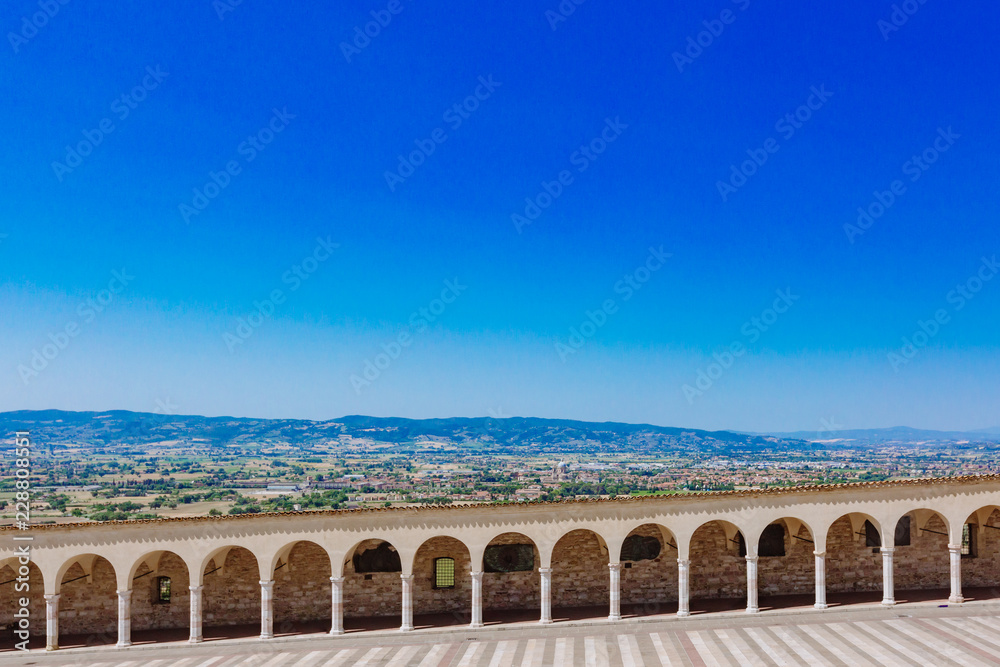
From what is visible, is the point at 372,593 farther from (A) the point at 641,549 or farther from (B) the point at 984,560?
Result: (B) the point at 984,560

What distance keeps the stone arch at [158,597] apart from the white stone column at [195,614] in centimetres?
268

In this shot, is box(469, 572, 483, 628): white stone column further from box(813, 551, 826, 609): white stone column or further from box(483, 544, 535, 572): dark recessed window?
box(813, 551, 826, 609): white stone column

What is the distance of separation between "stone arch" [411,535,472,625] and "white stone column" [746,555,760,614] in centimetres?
1101

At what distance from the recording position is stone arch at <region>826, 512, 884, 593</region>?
28.6 m

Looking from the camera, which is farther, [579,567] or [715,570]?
[715,570]

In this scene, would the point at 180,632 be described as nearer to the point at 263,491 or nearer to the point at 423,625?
the point at 423,625

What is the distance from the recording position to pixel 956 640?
2166 cm

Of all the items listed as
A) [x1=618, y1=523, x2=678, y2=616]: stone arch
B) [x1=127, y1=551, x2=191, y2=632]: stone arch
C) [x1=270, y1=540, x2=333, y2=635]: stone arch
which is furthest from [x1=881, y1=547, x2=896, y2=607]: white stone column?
[x1=127, y1=551, x2=191, y2=632]: stone arch

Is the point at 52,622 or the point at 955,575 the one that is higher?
the point at 955,575

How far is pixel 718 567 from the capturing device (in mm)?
28609

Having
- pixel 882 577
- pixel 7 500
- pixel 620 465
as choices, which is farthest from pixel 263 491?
pixel 882 577

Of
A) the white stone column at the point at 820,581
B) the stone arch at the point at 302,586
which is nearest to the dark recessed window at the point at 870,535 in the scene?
the white stone column at the point at 820,581

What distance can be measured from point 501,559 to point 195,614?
11928 millimetres

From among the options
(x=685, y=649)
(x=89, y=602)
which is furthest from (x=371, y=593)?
(x=685, y=649)
